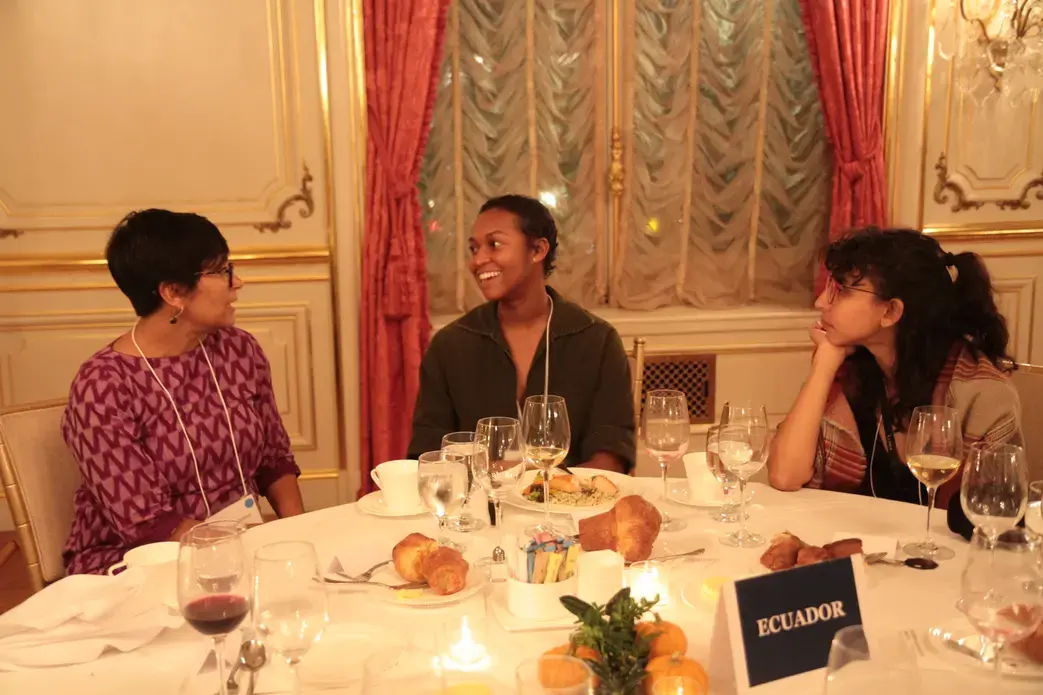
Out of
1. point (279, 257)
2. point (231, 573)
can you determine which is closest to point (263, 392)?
point (231, 573)

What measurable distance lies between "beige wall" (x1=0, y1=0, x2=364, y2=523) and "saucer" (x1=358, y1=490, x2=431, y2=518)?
2.24m

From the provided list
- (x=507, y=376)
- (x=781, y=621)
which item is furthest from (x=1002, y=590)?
(x=507, y=376)

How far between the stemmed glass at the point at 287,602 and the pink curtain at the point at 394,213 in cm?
282

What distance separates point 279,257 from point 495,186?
3.31 feet

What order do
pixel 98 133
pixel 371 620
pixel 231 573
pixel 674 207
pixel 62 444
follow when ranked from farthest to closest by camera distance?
pixel 674 207 < pixel 98 133 < pixel 62 444 < pixel 371 620 < pixel 231 573

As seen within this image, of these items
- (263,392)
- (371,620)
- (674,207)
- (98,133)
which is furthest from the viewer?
(674,207)

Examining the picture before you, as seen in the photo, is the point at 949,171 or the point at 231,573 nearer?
the point at 231,573

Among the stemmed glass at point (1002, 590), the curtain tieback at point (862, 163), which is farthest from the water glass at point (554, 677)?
the curtain tieback at point (862, 163)

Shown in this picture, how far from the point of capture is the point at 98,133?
3.66m

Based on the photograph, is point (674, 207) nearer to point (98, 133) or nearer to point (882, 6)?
point (882, 6)

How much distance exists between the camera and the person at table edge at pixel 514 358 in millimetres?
2438

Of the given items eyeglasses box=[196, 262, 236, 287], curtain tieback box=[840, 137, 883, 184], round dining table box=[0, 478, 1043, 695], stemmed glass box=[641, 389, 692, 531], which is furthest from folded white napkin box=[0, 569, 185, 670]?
curtain tieback box=[840, 137, 883, 184]

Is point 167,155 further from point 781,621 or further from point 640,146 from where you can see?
point 781,621

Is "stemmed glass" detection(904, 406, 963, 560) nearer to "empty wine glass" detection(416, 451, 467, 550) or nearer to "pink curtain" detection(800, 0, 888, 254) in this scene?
"empty wine glass" detection(416, 451, 467, 550)
